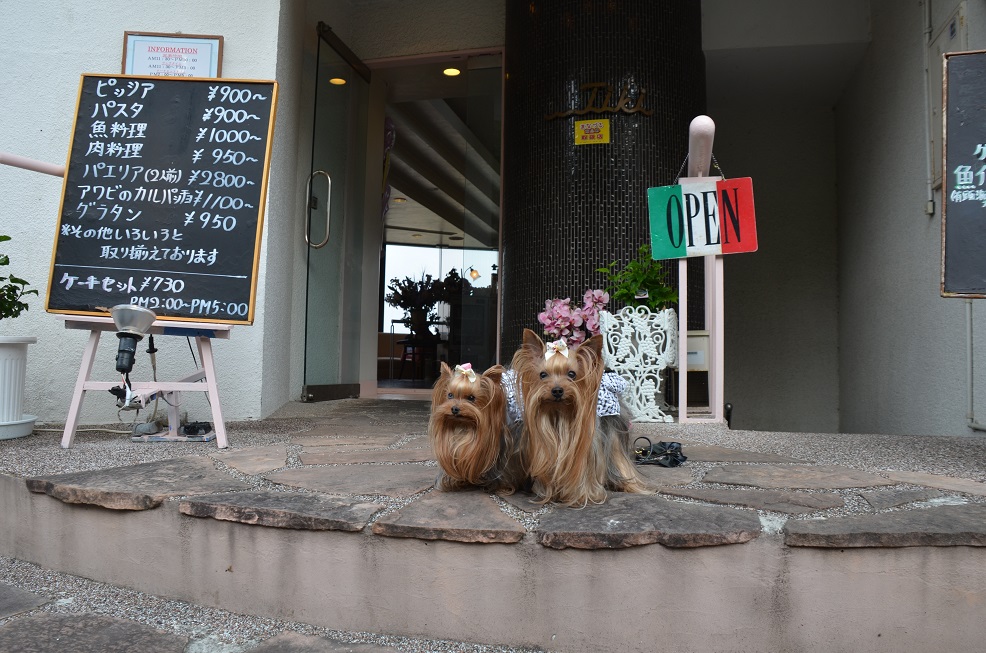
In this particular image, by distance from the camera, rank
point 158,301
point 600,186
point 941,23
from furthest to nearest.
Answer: point 600,186 → point 941,23 → point 158,301

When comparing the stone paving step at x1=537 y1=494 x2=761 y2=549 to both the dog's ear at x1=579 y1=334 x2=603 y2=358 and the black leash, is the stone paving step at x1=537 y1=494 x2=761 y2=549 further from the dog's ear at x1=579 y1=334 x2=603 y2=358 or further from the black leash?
the black leash

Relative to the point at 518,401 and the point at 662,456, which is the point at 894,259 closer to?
the point at 662,456

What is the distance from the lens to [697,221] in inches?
152

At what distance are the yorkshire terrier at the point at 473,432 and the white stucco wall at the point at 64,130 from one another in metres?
2.56

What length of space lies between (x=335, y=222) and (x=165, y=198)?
8.21ft

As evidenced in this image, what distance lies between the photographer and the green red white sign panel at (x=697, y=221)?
3787mm

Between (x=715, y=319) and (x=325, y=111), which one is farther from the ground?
(x=325, y=111)

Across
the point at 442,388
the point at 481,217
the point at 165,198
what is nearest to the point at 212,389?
the point at 165,198

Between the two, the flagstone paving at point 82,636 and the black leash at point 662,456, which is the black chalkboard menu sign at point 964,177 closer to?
the black leash at point 662,456

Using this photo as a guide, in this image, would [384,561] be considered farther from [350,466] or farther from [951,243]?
[951,243]

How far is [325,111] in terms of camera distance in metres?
5.41

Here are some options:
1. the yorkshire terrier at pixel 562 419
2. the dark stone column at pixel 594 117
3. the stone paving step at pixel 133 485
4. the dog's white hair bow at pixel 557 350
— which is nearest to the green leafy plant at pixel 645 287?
the dark stone column at pixel 594 117

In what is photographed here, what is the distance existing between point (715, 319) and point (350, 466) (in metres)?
2.43

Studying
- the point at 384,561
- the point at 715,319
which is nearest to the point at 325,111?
the point at 715,319
